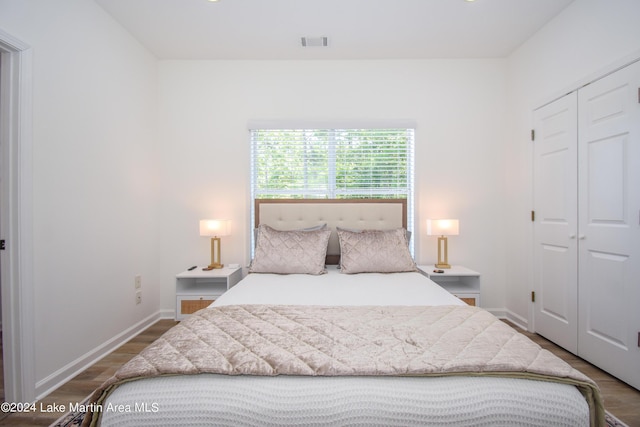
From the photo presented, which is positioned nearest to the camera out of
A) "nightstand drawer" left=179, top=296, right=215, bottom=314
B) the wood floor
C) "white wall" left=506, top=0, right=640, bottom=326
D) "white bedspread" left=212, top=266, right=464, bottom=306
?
the wood floor

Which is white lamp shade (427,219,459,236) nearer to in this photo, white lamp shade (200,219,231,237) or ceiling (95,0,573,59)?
ceiling (95,0,573,59)

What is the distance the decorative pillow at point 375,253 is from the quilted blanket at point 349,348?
3.48ft

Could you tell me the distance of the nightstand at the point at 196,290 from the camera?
278 cm

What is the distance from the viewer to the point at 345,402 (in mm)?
989

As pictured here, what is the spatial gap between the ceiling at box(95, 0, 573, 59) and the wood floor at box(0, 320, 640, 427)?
2.83 metres

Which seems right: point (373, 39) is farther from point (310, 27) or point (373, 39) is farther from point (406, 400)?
point (406, 400)

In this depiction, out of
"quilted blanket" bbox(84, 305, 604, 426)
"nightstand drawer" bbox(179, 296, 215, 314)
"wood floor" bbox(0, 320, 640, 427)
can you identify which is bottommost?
"wood floor" bbox(0, 320, 640, 427)

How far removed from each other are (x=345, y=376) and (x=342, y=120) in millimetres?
2752

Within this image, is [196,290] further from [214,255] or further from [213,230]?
[213,230]

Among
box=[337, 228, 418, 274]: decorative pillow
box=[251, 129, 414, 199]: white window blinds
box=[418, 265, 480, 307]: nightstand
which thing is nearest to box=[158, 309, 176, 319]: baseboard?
box=[251, 129, 414, 199]: white window blinds

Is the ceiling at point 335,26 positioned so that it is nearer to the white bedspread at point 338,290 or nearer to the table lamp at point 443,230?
Answer: the table lamp at point 443,230

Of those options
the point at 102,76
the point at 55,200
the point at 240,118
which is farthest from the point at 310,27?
the point at 55,200

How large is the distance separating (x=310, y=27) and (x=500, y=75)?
2.15 metres

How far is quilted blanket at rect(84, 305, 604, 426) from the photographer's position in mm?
1057
